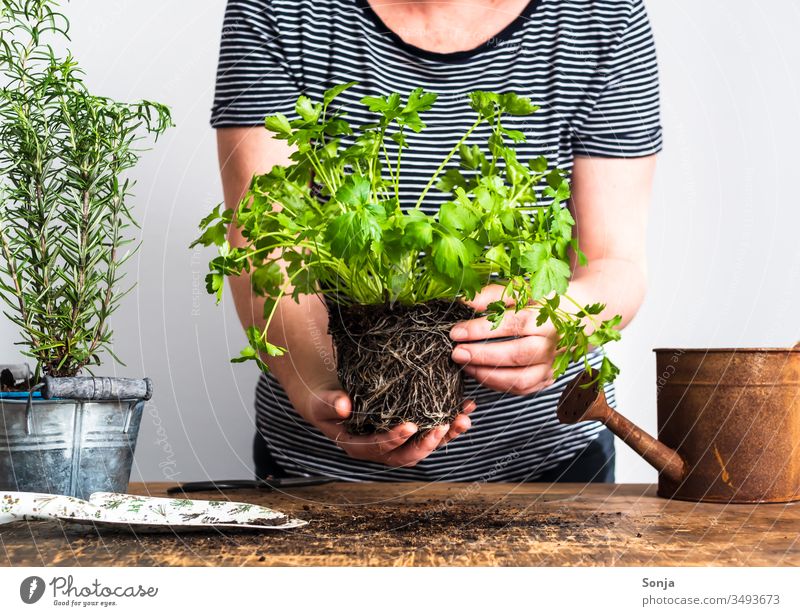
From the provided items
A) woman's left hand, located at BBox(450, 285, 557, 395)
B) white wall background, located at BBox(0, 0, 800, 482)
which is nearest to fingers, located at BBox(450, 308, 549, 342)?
woman's left hand, located at BBox(450, 285, 557, 395)

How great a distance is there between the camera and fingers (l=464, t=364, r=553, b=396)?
96 centimetres

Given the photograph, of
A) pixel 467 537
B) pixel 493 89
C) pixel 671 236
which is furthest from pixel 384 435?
pixel 671 236

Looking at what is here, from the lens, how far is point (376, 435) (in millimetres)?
862

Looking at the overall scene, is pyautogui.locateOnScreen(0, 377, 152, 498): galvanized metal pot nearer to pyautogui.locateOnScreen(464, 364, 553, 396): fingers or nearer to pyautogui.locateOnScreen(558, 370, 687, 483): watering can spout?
pyautogui.locateOnScreen(464, 364, 553, 396): fingers

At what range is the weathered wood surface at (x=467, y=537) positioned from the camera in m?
0.69

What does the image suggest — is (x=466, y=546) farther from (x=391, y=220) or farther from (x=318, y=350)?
(x=318, y=350)

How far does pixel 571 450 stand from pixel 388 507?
0.49 metres

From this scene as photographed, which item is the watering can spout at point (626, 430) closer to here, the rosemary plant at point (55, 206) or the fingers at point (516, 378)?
the fingers at point (516, 378)

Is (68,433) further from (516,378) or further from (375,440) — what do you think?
(516,378)

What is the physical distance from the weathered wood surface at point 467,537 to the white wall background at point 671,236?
68 centimetres

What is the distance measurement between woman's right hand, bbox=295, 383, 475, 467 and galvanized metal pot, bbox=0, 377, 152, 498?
8.1 inches

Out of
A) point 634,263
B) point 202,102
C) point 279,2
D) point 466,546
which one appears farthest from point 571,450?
point 202,102

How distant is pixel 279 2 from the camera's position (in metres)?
1.23

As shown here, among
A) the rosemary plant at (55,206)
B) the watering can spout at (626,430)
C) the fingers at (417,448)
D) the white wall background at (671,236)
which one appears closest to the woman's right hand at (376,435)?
the fingers at (417,448)
